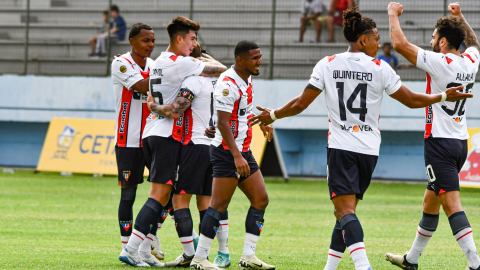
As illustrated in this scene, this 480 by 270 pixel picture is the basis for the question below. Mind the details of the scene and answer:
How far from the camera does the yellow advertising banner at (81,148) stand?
18.1 meters

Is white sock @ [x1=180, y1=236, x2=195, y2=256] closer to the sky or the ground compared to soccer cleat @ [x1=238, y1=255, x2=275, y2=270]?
closer to the sky

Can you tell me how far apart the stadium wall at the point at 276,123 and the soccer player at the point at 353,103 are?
44.0 ft

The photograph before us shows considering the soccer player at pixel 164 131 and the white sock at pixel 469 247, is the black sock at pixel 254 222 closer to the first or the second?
the soccer player at pixel 164 131

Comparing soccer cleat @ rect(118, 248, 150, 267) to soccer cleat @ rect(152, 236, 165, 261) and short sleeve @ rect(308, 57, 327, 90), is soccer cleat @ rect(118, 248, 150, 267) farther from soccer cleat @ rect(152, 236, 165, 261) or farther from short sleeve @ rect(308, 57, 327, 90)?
short sleeve @ rect(308, 57, 327, 90)

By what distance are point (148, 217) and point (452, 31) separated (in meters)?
3.38

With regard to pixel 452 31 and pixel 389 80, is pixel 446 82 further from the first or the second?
pixel 389 80

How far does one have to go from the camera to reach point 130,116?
6730 millimetres

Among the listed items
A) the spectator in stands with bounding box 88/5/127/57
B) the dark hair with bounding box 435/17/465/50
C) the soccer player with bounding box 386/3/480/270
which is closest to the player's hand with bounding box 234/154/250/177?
the soccer player with bounding box 386/3/480/270

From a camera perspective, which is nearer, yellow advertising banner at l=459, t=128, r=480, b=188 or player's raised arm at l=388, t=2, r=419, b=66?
player's raised arm at l=388, t=2, r=419, b=66

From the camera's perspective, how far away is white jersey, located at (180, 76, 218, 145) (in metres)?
6.27

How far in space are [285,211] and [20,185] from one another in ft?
23.3

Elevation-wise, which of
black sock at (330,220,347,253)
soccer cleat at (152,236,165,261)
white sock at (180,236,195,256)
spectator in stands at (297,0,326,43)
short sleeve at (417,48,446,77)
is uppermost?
spectator in stands at (297,0,326,43)

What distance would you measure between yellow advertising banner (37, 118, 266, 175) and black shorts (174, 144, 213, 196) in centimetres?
1184

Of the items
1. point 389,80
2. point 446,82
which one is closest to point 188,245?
point 389,80
